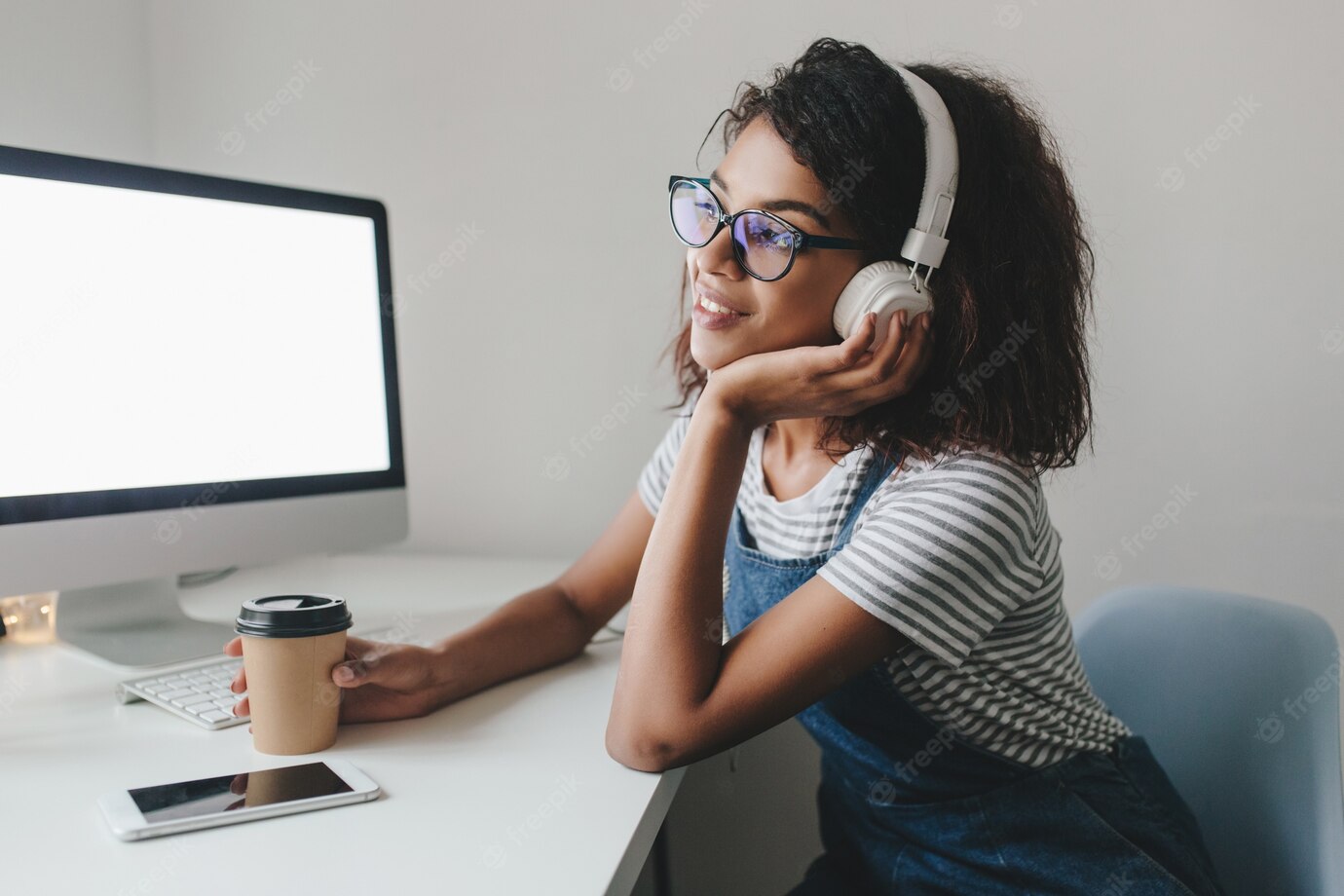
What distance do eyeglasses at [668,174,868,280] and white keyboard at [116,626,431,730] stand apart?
565 millimetres

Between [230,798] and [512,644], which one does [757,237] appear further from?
[230,798]

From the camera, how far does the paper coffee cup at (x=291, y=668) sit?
2.60 feet

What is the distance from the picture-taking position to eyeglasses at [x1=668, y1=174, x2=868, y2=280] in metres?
0.90

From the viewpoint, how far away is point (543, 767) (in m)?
0.80

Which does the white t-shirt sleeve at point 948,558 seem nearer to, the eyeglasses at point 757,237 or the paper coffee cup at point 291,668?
the eyeglasses at point 757,237

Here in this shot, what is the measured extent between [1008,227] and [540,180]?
0.90 m

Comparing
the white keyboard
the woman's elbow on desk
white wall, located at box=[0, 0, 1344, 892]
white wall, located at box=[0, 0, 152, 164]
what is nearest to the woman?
A: the woman's elbow on desk

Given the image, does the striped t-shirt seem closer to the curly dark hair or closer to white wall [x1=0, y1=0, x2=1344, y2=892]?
the curly dark hair

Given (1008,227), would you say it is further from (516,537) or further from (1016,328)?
(516,537)

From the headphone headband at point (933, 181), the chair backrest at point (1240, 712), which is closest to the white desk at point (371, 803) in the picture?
the headphone headband at point (933, 181)

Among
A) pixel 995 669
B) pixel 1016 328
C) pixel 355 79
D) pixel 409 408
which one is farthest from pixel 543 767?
pixel 355 79

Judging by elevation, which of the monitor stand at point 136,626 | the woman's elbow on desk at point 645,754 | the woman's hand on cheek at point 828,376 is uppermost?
the woman's hand on cheek at point 828,376

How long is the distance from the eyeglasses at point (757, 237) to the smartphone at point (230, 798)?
1.73 feet

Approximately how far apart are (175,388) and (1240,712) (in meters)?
1.14
